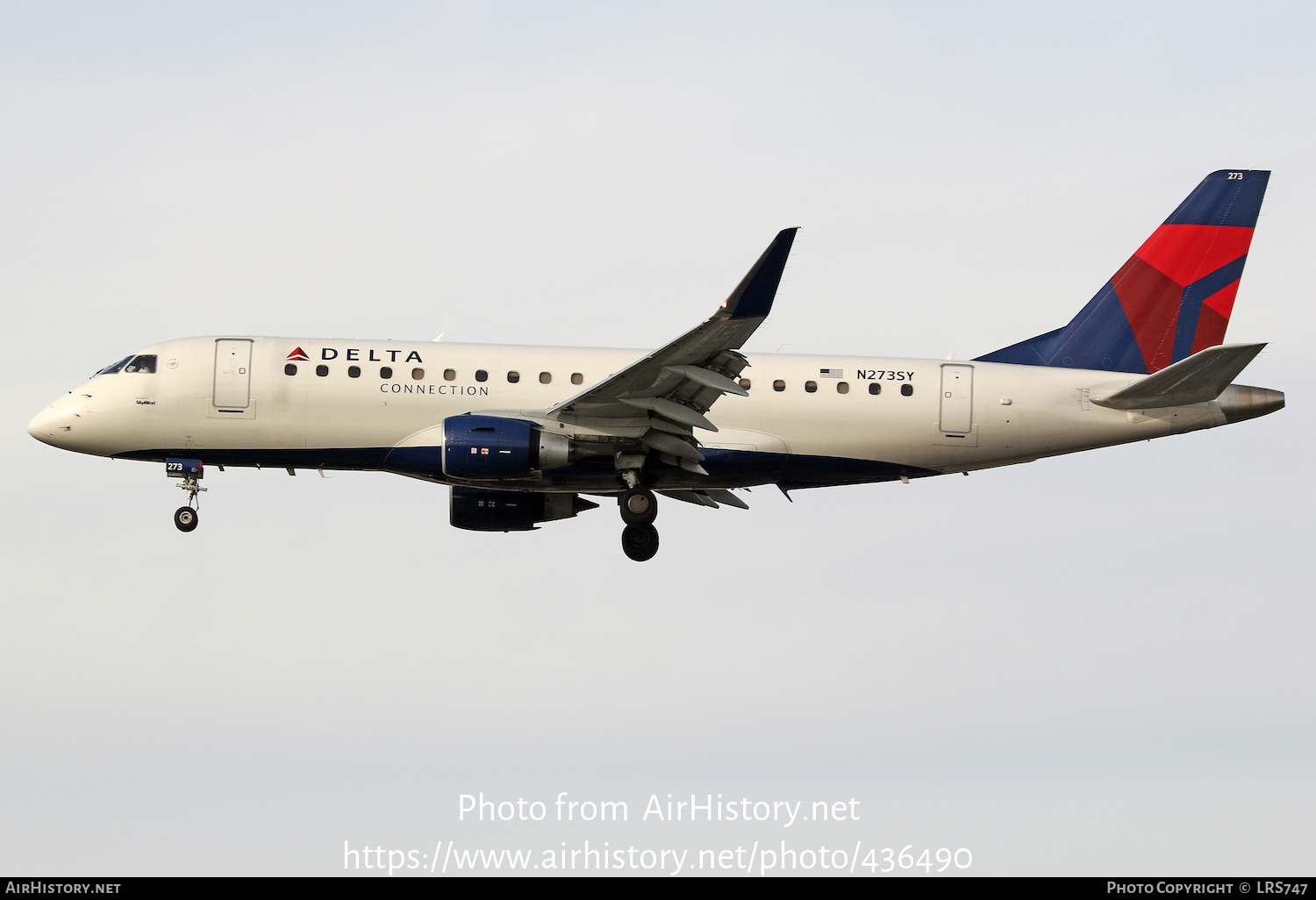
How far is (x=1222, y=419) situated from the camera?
33688mm

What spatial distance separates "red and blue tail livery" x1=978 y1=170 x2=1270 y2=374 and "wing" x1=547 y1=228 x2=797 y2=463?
8.76 meters

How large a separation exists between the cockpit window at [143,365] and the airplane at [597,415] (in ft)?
0.15

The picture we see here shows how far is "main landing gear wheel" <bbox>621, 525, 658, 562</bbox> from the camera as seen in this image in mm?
33938

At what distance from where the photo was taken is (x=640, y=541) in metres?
33.9

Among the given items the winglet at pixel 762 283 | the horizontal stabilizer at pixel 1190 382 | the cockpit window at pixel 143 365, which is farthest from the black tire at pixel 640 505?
the cockpit window at pixel 143 365

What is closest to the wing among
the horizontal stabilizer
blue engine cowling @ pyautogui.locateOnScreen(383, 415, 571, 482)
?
blue engine cowling @ pyautogui.locateOnScreen(383, 415, 571, 482)

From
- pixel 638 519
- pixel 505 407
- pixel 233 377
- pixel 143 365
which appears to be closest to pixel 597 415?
pixel 505 407

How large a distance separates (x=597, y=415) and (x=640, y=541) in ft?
11.6

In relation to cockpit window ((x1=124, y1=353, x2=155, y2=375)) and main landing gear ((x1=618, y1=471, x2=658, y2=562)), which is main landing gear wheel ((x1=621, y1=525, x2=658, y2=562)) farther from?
cockpit window ((x1=124, y1=353, x2=155, y2=375))

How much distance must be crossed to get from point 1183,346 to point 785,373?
10.3 metres

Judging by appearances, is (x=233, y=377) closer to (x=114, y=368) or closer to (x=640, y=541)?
(x=114, y=368)

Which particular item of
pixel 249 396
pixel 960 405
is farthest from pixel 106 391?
pixel 960 405

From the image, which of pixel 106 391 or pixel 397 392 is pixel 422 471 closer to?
pixel 397 392
